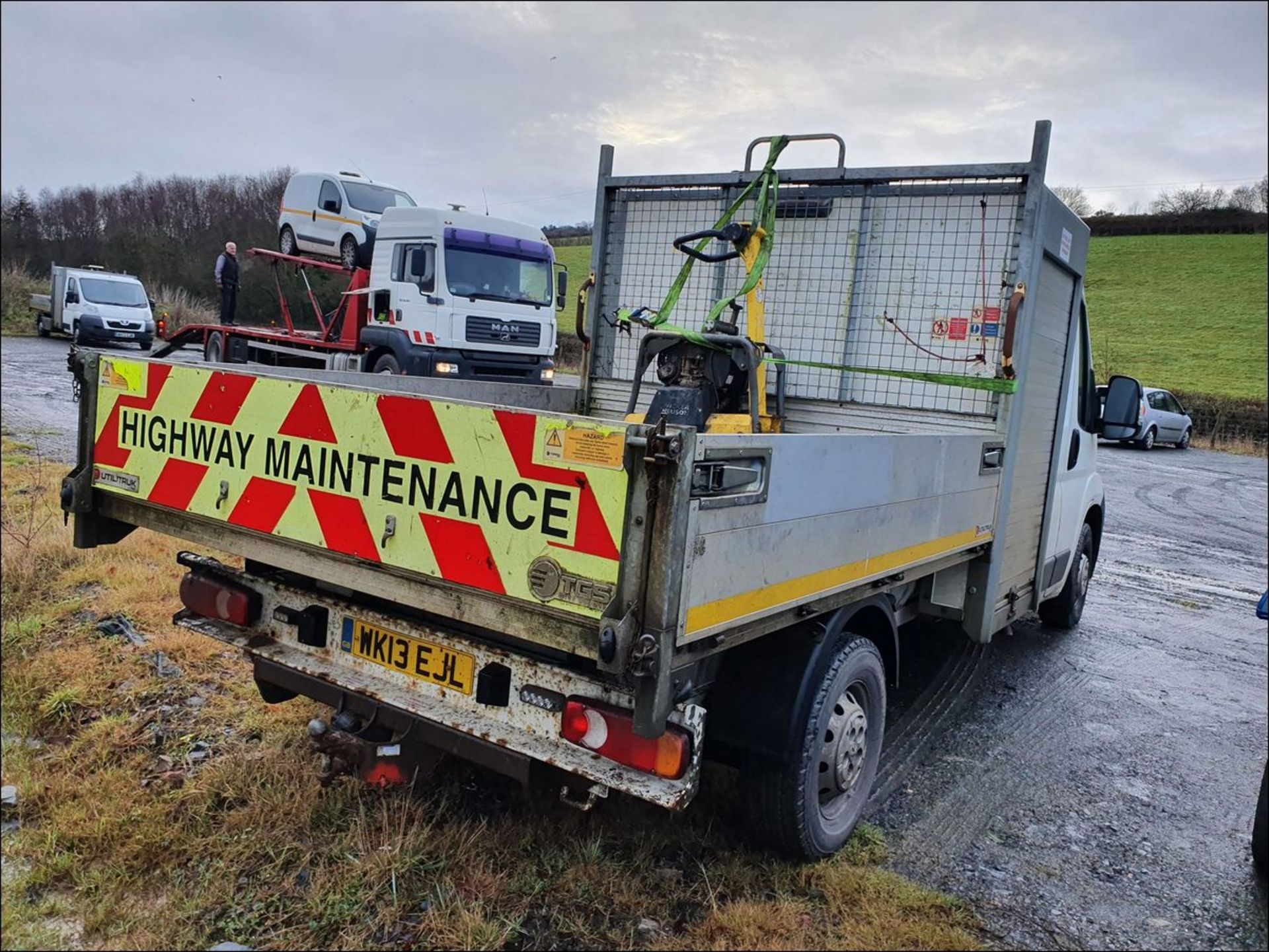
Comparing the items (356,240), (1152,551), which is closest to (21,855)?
(1152,551)

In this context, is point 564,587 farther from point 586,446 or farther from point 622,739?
point 622,739

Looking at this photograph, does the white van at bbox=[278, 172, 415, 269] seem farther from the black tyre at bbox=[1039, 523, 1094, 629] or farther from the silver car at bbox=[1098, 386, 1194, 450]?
the silver car at bbox=[1098, 386, 1194, 450]

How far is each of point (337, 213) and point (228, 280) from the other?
2.67 meters

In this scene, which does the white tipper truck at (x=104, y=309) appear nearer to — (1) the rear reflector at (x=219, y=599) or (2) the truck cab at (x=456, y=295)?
(2) the truck cab at (x=456, y=295)

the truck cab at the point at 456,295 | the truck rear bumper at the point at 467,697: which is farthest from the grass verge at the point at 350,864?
the truck cab at the point at 456,295

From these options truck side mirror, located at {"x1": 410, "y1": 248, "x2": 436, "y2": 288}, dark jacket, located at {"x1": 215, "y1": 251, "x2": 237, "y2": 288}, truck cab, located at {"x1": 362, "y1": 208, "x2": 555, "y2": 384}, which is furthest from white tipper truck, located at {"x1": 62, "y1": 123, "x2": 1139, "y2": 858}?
dark jacket, located at {"x1": 215, "y1": 251, "x2": 237, "y2": 288}

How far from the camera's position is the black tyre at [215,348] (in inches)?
632

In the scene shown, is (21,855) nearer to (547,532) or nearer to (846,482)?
(547,532)

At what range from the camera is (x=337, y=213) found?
16688 mm

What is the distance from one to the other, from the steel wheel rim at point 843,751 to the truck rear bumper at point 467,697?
0.80 metres

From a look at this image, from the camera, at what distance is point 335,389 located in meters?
2.89

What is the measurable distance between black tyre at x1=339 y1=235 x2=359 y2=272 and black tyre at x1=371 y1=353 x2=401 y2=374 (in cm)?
313

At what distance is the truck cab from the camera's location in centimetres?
1339

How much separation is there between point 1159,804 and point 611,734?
2832 millimetres
